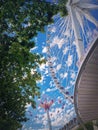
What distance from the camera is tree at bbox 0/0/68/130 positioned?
14648mm

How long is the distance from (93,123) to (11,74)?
30.0m

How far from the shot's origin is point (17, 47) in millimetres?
14273

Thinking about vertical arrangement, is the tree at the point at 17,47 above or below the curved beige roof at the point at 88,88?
above

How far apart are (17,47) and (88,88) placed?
908 inches

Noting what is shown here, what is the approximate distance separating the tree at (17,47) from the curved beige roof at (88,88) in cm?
1408

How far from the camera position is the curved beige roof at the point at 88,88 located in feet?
104

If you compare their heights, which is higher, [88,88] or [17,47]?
[17,47]

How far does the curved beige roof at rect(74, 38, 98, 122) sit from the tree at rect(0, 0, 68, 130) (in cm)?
1408

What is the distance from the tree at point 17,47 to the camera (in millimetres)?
14648

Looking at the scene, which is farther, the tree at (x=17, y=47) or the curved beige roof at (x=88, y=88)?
the curved beige roof at (x=88, y=88)

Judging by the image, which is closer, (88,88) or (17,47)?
(17,47)

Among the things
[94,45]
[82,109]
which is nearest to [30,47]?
[94,45]

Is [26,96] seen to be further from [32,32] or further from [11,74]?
[32,32]

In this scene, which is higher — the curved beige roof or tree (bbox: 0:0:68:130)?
Result: tree (bbox: 0:0:68:130)
